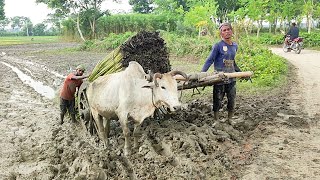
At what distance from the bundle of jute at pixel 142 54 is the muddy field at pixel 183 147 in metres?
1.06

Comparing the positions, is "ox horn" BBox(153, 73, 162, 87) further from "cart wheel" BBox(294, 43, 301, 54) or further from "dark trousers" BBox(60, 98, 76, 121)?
"cart wheel" BBox(294, 43, 301, 54)

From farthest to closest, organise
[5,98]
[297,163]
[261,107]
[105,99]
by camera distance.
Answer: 1. [5,98]
2. [261,107]
3. [105,99]
4. [297,163]

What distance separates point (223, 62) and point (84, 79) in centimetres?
288

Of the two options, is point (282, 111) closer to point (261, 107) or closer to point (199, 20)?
point (261, 107)

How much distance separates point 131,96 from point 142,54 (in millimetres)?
1128

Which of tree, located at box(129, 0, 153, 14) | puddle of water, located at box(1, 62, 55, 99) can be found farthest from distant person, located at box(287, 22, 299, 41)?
tree, located at box(129, 0, 153, 14)

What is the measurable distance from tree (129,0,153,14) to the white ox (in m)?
49.2

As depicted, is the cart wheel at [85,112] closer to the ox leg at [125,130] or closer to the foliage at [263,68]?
the ox leg at [125,130]

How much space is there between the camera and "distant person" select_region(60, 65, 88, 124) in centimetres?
746

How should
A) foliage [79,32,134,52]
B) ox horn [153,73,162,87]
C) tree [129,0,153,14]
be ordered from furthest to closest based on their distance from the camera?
tree [129,0,153,14] → foliage [79,32,134,52] → ox horn [153,73,162,87]

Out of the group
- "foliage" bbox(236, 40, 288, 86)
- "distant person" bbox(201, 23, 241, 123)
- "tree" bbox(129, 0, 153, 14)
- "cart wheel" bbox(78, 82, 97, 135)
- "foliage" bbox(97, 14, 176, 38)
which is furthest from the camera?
"tree" bbox(129, 0, 153, 14)

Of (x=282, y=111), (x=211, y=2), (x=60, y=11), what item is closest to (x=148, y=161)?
(x=282, y=111)

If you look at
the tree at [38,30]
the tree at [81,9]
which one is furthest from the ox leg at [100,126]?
the tree at [38,30]

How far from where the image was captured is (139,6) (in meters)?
54.2
